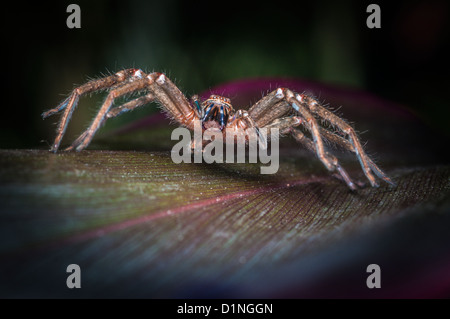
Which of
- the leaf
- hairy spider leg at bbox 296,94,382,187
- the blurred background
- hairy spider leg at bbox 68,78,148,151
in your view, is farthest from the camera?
the blurred background

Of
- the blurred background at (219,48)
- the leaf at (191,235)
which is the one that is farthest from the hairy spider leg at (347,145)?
the blurred background at (219,48)

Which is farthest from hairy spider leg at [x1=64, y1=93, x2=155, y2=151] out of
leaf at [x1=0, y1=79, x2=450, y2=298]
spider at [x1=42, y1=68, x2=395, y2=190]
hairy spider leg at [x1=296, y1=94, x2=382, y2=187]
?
hairy spider leg at [x1=296, y1=94, x2=382, y2=187]

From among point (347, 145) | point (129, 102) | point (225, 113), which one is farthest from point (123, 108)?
point (347, 145)

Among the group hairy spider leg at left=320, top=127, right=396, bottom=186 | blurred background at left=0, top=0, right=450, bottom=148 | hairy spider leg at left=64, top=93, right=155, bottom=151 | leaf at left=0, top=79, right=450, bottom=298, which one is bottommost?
leaf at left=0, top=79, right=450, bottom=298

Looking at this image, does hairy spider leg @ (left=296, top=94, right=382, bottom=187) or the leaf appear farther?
hairy spider leg @ (left=296, top=94, right=382, bottom=187)

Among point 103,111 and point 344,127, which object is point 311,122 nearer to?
point 344,127

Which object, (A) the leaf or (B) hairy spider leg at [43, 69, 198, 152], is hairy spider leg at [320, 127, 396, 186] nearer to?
(A) the leaf

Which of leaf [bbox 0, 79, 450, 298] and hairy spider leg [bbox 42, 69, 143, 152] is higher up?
hairy spider leg [bbox 42, 69, 143, 152]
